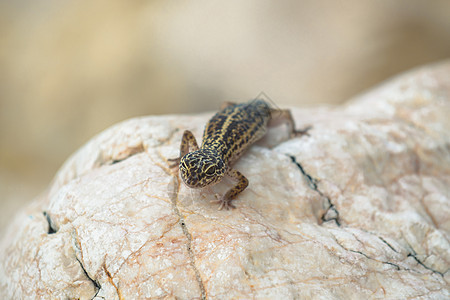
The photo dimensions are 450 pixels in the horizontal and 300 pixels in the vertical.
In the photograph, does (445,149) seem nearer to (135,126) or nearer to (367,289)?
(367,289)

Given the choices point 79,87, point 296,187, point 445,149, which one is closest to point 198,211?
point 296,187

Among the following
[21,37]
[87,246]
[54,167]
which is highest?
[21,37]

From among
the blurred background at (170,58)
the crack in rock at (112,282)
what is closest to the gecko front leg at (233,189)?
the crack in rock at (112,282)

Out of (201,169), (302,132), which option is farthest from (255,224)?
(302,132)

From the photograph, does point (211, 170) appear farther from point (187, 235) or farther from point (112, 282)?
point (112, 282)

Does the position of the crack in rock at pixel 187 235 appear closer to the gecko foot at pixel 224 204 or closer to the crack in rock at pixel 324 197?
the gecko foot at pixel 224 204

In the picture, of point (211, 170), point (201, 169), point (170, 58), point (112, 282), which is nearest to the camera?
point (112, 282)
